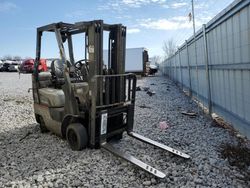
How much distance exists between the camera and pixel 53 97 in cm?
541

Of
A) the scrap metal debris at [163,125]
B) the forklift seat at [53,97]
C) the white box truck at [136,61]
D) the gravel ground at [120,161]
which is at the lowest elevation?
the gravel ground at [120,161]

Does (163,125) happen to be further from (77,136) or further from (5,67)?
(5,67)

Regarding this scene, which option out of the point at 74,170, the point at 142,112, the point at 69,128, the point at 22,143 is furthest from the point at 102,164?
the point at 142,112

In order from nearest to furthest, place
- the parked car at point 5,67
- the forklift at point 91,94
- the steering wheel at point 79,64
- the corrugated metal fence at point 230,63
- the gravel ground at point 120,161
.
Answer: the gravel ground at point 120,161
the forklift at point 91,94
the corrugated metal fence at point 230,63
the steering wheel at point 79,64
the parked car at point 5,67

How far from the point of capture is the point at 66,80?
478 cm

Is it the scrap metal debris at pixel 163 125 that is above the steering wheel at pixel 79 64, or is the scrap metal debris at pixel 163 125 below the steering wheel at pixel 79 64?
below

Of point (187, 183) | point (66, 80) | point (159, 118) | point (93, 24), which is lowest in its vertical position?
point (187, 183)

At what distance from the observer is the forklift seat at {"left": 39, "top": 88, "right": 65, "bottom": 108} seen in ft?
17.5

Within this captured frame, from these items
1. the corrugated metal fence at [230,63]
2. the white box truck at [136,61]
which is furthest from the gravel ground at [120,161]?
the white box truck at [136,61]

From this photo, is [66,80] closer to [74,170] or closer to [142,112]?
[74,170]

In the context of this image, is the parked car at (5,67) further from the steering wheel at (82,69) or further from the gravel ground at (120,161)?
the steering wheel at (82,69)

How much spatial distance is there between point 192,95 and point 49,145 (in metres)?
7.59

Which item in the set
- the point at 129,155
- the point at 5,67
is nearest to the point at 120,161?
the point at 129,155

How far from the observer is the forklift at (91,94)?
452cm
